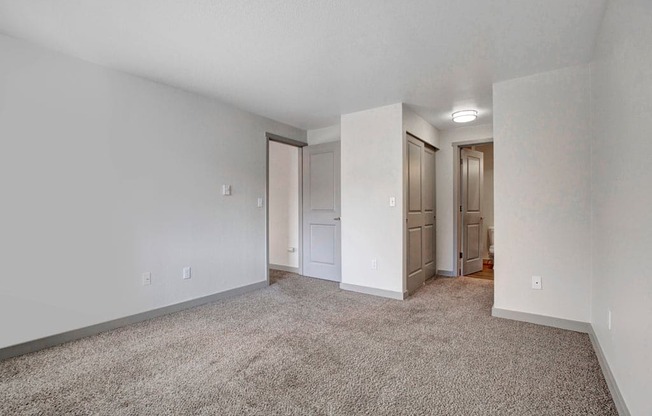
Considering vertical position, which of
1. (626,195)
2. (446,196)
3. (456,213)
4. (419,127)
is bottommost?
(456,213)

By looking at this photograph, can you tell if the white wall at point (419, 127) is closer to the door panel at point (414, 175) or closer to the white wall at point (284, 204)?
the door panel at point (414, 175)

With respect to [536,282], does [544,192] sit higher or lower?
higher

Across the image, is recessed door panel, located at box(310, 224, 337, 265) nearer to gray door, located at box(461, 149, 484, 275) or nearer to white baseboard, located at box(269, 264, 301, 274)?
white baseboard, located at box(269, 264, 301, 274)

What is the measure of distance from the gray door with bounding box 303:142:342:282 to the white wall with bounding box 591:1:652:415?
2.97 meters

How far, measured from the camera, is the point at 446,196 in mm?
4926

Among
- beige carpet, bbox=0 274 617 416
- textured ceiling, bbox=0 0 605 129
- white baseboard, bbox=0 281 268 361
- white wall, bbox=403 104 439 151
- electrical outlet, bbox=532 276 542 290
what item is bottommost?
beige carpet, bbox=0 274 617 416

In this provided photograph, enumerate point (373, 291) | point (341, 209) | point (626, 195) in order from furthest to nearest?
point (341, 209), point (373, 291), point (626, 195)

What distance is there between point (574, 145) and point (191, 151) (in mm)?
3672

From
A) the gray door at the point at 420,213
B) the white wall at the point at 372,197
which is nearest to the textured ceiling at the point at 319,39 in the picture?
the white wall at the point at 372,197

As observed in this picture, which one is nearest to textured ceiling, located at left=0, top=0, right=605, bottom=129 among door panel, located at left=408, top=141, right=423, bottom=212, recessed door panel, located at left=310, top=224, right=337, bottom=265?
door panel, located at left=408, top=141, right=423, bottom=212

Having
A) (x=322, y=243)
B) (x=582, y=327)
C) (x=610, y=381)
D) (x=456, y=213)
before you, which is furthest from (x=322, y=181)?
(x=610, y=381)

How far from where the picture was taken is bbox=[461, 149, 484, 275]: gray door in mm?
4961

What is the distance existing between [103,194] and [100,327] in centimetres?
114

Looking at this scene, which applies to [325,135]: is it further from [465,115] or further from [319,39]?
[319,39]
